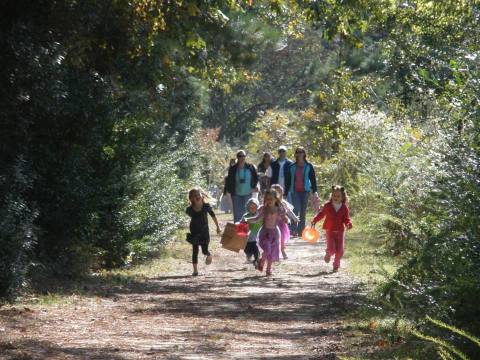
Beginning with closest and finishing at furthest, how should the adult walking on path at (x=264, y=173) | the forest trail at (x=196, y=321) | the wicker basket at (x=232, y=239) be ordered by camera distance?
the forest trail at (x=196, y=321) → the wicker basket at (x=232, y=239) → the adult walking on path at (x=264, y=173)

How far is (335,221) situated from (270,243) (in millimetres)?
1171

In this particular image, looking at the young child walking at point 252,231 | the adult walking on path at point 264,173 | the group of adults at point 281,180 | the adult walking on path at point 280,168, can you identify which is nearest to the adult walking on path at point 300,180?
the group of adults at point 281,180

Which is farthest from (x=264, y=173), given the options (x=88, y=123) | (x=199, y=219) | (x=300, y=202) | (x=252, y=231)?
(x=88, y=123)

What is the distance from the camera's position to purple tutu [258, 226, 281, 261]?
1630cm

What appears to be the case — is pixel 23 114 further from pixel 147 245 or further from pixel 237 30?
pixel 237 30

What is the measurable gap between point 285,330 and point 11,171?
3.69m

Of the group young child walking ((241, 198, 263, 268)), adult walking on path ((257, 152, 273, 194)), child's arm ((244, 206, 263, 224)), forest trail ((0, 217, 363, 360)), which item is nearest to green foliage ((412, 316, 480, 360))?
forest trail ((0, 217, 363, 360))

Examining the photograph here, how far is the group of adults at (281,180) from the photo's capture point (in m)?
21.1

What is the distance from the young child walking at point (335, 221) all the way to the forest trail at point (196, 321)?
51cm

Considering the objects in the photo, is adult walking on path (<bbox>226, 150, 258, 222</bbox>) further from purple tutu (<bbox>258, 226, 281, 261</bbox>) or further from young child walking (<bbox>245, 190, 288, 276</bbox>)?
purple tutu (<bbox>258, 226, 281, 261</bbox>)

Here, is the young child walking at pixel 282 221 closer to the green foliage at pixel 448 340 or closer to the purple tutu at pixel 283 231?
the purple tutu at pixel 283 231

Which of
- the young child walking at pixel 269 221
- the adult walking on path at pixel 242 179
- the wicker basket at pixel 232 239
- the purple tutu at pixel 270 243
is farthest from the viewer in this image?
the adult walking on path at pixel 242 179

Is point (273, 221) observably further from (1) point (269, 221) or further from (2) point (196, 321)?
(2) point (196, 321)

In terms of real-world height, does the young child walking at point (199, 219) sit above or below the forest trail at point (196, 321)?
above
